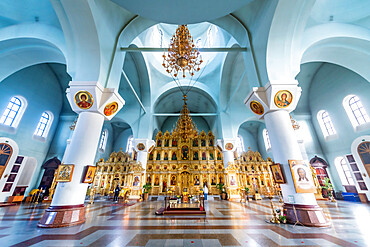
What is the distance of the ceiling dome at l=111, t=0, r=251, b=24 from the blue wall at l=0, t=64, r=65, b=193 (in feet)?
37.2

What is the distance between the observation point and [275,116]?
4.55 m

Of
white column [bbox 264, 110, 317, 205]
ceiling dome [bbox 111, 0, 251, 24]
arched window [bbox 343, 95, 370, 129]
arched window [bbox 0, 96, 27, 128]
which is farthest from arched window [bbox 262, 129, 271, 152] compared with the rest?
arched window [bbox 0, 96, 27, 128]

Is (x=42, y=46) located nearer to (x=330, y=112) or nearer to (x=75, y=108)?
(x=75, y=108)

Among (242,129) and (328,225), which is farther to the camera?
(242,129)

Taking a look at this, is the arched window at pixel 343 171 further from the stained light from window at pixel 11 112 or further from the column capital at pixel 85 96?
the stained light from window at pixel 11 112

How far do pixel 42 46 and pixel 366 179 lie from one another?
18.9 metres

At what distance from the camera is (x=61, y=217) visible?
11.7ft

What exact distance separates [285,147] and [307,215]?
5.65 feet

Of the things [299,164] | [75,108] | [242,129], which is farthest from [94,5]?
[242,129]

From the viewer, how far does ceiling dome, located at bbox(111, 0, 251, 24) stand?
364cm

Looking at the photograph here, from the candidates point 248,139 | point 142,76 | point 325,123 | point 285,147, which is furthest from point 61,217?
point 248,139

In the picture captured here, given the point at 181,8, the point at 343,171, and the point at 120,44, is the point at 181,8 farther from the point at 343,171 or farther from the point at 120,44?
the point at 343,171

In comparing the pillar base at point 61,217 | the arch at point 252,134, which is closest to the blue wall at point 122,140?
the arch at point 252,134

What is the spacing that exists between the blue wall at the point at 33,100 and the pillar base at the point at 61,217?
31.5 ft
